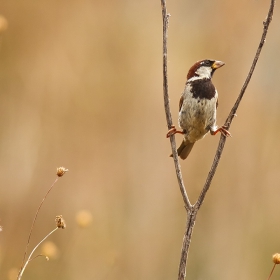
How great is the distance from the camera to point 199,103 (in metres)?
2.98

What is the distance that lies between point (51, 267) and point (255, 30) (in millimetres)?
4275

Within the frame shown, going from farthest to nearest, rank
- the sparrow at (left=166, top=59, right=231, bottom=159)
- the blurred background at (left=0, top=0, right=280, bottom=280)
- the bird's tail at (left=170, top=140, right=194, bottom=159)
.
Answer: the blurred background at (left=0, top=0, right=280, bottom=280), the bird's tail at (left=170, top=140, right=194, bottom=159), the sparrow at (left=166, top=59, right=231, bottom=159)

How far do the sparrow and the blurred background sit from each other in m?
1.90

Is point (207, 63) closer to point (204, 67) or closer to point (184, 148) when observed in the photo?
point (204, 67)

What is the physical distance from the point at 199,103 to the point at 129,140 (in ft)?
10.5

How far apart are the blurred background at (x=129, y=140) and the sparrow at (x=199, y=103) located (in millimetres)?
1896

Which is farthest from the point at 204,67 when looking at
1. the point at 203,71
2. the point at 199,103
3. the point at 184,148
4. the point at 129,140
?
the point at 129,140

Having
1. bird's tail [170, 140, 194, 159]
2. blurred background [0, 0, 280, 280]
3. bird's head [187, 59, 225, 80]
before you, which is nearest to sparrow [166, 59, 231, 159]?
bird's head [187, 59, 225, 80]

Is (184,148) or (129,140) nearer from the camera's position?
(184,148)

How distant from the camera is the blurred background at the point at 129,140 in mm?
5203

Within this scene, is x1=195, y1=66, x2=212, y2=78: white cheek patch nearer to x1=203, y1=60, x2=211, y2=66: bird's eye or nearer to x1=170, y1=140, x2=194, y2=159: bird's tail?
x1=203, y1=60, x2=211, y2=66: bird's eye

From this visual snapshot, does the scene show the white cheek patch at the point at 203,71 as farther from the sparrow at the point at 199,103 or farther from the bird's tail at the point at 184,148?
the bird's tail at the point at 184,148

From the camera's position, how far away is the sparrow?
298 centimetres

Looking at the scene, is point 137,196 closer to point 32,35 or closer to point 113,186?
point 113,186
